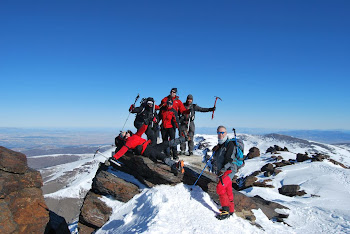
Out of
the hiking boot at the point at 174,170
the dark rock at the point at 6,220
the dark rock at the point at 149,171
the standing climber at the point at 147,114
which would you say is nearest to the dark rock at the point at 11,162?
the dark rock at the point at 6,220

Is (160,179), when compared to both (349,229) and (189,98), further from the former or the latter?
(349,229)

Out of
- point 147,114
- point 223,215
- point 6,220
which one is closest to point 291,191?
point 223,215

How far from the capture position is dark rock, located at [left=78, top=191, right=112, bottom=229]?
10.6 meters

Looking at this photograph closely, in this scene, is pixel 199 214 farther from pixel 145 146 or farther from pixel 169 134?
pixel 169 134

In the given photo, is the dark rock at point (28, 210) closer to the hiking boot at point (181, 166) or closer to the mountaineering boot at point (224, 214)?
the hiking boot at point (181, 166)

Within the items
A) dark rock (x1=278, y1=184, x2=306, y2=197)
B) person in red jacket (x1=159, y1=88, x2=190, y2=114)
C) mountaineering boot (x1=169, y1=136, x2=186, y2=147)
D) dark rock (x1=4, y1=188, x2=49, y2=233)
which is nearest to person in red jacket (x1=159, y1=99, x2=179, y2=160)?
person in red jacket (x1=159, y1=88, x2=190, y2=114)

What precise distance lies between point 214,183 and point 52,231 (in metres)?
7.99

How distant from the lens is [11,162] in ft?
29.4

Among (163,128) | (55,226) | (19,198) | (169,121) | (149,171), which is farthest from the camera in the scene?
(163,128)

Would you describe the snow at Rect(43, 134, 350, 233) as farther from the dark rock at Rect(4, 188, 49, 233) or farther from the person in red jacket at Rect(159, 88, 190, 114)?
the person in red jacket at Rect(159, 88, 190, 114)

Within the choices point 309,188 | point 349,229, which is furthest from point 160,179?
point 309,188

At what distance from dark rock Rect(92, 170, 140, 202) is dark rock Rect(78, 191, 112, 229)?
0.64 meters

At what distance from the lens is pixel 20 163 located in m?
9.19

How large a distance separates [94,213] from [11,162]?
4.75 meters
